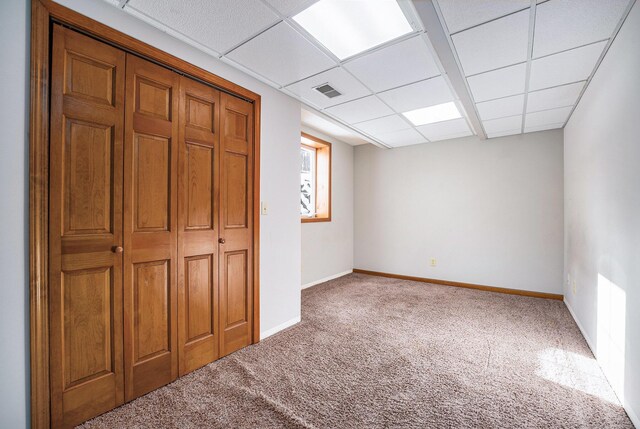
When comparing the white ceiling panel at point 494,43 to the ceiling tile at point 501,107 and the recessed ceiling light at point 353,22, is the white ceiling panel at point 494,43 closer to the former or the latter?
the recessed ceiling light at point 353,22

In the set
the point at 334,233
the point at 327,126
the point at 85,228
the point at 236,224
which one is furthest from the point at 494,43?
the point at 334,233

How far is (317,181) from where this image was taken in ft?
16.7

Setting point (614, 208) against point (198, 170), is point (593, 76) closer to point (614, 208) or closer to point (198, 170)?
point (614, 208)

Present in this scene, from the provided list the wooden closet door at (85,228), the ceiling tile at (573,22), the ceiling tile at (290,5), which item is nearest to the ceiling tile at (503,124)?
the ceiling tile at (573,22)

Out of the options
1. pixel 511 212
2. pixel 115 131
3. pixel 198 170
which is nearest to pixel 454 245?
pixel 511 212

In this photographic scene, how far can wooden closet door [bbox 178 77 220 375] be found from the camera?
2.04 m

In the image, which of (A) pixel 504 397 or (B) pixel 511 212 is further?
(B) pixel 511 212

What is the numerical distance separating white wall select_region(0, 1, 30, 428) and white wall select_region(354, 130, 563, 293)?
15.9ft

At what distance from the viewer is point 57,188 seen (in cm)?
150

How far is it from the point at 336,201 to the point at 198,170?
335 centimetres

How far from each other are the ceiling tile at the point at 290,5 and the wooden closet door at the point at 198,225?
2.85 feet

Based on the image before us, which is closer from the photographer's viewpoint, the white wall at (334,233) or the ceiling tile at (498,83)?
the ceiling tile at (498,83)

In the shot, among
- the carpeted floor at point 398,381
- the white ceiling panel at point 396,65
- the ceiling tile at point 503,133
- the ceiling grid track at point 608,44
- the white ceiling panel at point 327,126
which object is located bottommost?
the carpeted floor at point 398,381

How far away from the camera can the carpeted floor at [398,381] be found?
1.63m
